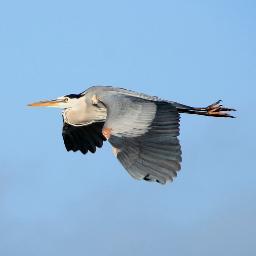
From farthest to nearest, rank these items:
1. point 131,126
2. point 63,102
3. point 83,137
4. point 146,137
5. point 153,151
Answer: point 83,137, point 63,102, point 131,126, point 146,137, point 153,151

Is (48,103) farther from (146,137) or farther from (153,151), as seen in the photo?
(153,151)

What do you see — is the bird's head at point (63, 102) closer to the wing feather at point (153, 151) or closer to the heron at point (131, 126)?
the heron at point (131, 126)

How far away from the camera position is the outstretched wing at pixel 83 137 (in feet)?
63.9

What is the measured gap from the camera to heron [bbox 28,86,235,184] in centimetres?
1331

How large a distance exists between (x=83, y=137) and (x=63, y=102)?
141cm

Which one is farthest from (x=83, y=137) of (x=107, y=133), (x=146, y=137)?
(x=146, y=137)

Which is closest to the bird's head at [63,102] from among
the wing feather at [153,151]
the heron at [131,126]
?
the heron at [131,126]

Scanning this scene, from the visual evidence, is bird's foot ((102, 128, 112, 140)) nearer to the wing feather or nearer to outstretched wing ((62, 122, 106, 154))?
the wing feather

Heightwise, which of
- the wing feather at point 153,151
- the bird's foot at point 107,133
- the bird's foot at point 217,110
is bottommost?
the wing feather at point 153,151

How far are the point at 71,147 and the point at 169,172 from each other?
6898mm

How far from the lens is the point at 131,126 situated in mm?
14523

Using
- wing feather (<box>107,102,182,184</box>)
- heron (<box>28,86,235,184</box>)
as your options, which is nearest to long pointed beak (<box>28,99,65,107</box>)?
heron (<box>28,86,235,184</box>)

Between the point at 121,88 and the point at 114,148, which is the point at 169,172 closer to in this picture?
the point at 114,148

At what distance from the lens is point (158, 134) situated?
1416cm
